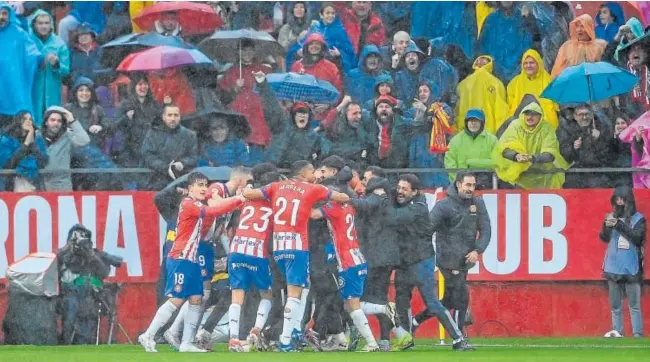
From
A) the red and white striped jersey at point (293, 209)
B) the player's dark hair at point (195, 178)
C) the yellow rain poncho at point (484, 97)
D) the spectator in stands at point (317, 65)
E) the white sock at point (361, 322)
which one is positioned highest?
the spectator in stands at point (317, 65)

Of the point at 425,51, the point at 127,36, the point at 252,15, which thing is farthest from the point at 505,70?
the point at 127,36

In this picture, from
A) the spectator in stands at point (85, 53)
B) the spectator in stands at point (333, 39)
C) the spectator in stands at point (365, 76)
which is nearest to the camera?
the spectator in stands at point (365, 76)

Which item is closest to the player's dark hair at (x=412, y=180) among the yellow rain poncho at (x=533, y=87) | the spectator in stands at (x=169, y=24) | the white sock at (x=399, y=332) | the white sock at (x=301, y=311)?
the white sock at (x=399, y=332)

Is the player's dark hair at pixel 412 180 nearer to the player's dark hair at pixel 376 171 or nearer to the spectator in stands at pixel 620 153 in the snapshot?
the player's dark hair at pixel 376 171

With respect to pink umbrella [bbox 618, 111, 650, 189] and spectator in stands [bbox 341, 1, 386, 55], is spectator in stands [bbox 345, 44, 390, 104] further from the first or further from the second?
pink umbrella [bbox 618, 111, 650, 189]

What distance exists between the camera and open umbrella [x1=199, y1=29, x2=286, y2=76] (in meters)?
19.6

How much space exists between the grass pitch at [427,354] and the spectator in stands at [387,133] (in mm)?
2107

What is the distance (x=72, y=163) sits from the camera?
19078mm

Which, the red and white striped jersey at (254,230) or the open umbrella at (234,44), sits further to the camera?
the open umbrella at (234,44)

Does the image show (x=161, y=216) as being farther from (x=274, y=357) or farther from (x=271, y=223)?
(x=274, y=357)

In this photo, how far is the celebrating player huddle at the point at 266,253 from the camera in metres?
16.7

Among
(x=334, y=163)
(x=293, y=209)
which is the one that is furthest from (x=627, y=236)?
(x=293, y=209)

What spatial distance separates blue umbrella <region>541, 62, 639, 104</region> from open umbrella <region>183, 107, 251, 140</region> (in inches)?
135

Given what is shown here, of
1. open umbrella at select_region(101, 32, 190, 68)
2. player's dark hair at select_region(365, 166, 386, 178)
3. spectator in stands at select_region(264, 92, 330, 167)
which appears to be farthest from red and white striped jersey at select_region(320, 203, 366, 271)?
open umbrella at select_region(101, 32, 190, 68)
